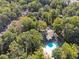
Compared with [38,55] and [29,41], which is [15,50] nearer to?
[29,41]

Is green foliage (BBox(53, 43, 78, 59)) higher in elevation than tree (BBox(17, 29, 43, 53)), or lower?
lower

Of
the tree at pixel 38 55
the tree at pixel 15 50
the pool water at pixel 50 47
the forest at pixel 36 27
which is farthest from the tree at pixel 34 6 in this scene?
the tree at pixel 38 55

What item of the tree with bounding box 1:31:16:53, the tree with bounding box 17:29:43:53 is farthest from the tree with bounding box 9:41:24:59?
the tree with bounding box 1:31:16:53

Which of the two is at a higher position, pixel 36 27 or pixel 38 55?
pixel 36 27

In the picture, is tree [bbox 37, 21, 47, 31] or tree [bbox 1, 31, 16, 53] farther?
tree [bbox 37, 21, 47, 31]

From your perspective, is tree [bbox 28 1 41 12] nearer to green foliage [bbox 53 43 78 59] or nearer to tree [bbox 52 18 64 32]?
tree [bbox 52 18 64 32]

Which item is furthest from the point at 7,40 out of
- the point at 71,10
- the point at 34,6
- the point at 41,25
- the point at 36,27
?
the point at 71,10

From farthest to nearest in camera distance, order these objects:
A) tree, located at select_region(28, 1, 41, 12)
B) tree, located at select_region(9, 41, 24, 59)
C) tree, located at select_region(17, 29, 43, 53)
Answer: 1. tree, located at select_region(28, 1, 41, 12)
2. tree, located at select_region(17, 29, 43, 53)
3. tree, located at select_region(9, 41, 24, 59)

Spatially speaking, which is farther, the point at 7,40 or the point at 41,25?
the point at 41,25
